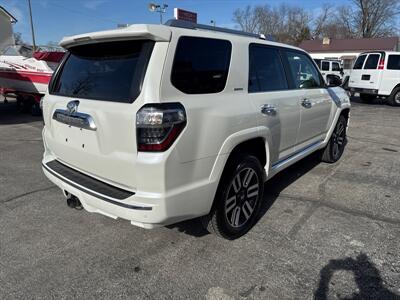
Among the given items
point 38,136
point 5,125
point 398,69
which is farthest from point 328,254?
point 398,69

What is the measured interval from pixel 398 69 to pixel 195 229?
543 inches

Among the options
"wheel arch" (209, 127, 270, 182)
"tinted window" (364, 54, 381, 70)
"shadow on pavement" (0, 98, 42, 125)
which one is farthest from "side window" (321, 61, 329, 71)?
"wheel arch" (209, 127, 270, 182)

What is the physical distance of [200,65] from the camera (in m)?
2.61

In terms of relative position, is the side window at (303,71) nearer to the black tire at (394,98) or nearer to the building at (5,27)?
the black tire at (394,98)

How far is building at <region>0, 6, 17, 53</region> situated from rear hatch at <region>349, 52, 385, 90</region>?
96.6 feet

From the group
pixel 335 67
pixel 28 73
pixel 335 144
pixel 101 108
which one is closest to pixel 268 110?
pixel 101 108

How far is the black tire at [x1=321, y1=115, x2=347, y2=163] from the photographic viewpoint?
5457 mm

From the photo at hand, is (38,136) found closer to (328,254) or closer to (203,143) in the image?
(203,143)

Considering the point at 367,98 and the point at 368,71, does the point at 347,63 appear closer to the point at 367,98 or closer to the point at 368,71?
the point at 367,98

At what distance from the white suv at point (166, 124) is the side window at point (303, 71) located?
22.6 inches

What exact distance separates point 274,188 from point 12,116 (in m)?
9.83

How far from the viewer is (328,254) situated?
295 centimetres

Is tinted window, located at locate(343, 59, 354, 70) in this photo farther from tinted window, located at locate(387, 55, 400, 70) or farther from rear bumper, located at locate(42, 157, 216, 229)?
rear bumper, located at locate(42, 157, 216, 229)

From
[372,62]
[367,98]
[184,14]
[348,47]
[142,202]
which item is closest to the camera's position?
[142,202]
